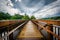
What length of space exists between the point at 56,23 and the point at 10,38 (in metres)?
0.81

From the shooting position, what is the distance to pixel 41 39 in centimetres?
281

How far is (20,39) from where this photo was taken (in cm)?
287

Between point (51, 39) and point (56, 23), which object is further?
point (51, 39)

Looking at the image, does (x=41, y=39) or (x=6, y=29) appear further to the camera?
(x=41, y=39)

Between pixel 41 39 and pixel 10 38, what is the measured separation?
0.92 meters

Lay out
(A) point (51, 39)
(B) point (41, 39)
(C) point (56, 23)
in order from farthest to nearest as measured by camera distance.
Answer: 1. (B) point (41, 39)
2. (A) point (51, 39)
3. (C) point (56, 23)

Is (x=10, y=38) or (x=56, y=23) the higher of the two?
(x=56, y=23)

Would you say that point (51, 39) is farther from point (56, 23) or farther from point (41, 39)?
point (41, 39)

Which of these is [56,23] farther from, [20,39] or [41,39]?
[20,39]

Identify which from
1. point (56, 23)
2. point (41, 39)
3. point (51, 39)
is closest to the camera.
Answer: point (56, 23)

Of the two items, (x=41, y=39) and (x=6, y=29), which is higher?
(x=6, y=29)

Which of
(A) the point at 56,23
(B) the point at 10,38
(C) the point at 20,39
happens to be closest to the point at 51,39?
(A) the point at 56,23

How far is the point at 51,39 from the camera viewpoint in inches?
82.4

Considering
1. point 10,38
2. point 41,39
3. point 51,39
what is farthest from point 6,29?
point 41,39
